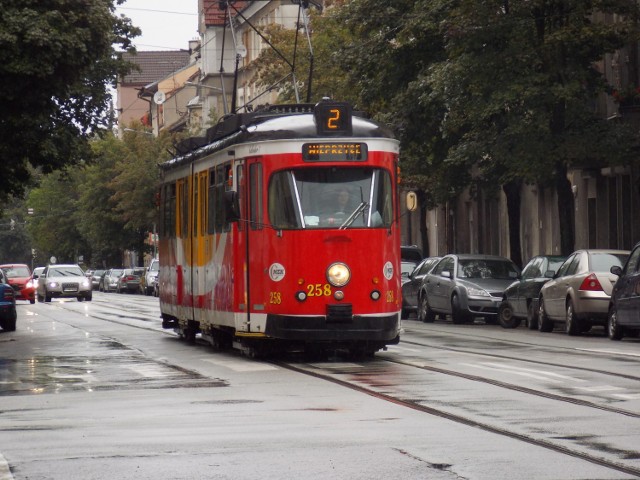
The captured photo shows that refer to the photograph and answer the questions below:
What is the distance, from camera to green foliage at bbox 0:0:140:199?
28.2 m

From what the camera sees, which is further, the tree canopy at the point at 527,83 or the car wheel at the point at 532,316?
the tree canopy at the point at 527,83

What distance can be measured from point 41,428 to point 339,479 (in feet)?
13.2

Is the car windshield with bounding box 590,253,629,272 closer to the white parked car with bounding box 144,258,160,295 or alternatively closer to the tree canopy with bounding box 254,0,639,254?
the tree canopy with bounding box 254,0,639,254

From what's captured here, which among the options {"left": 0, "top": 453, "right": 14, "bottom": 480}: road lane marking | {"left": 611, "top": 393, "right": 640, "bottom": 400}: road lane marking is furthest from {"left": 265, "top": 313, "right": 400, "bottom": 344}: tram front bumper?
{"left": 0, "top": 453, "right": 14, "bottom": 480}: road lane marking

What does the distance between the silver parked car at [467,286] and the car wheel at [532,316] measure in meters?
2.95

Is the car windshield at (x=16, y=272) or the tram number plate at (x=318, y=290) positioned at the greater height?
the car windshield at (x=16, y=272)

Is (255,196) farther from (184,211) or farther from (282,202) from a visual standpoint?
(184,211)

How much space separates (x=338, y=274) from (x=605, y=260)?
32.1 feet

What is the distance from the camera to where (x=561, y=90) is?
116 feet

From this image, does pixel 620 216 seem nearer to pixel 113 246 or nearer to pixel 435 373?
pixel 435 373

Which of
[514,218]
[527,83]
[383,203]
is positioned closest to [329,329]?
[383,203]

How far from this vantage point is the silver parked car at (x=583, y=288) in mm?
28125

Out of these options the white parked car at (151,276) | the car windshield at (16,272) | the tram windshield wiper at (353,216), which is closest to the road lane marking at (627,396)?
the tram windshield wiper at (353,216)

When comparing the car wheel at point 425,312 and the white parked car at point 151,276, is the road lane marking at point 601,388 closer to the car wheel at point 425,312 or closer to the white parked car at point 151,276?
the car wheel at point 425,312
